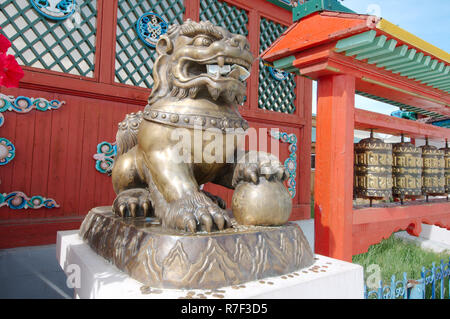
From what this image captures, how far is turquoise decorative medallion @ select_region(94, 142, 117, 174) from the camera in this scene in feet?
10.2

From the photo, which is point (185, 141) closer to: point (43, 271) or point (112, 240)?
point (112, 240)

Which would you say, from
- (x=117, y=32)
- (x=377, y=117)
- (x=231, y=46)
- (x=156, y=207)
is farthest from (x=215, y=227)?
(x=117, y=32)

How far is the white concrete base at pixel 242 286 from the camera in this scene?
908 millimetres

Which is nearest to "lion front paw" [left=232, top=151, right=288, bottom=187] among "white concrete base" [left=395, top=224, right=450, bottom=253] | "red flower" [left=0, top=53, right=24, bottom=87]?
"red flower" [left=0, top=53, right=24, bottom=87]

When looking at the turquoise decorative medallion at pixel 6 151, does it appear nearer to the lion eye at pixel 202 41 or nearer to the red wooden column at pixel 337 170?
the lion eye at pixel 202 41

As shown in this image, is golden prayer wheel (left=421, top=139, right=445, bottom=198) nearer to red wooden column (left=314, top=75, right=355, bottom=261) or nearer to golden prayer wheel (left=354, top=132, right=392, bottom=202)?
golden prayer wheel (left=354, top=132, right=392, bottom=202)

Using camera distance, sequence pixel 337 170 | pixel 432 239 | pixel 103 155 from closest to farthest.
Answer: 1. pixel 337 170
2. pixel 103 155
3. pixel 432 239

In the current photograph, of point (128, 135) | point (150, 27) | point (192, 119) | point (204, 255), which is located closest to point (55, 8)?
point (150, 27)

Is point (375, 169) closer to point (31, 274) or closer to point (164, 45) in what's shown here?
point (164, 45)

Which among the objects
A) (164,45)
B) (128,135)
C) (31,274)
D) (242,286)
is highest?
(164,45)

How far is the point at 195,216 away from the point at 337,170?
122 cm

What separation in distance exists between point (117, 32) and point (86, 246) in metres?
2.67

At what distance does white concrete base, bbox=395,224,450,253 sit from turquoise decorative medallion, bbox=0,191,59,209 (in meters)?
4.18

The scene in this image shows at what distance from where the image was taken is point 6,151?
2.67 meters
